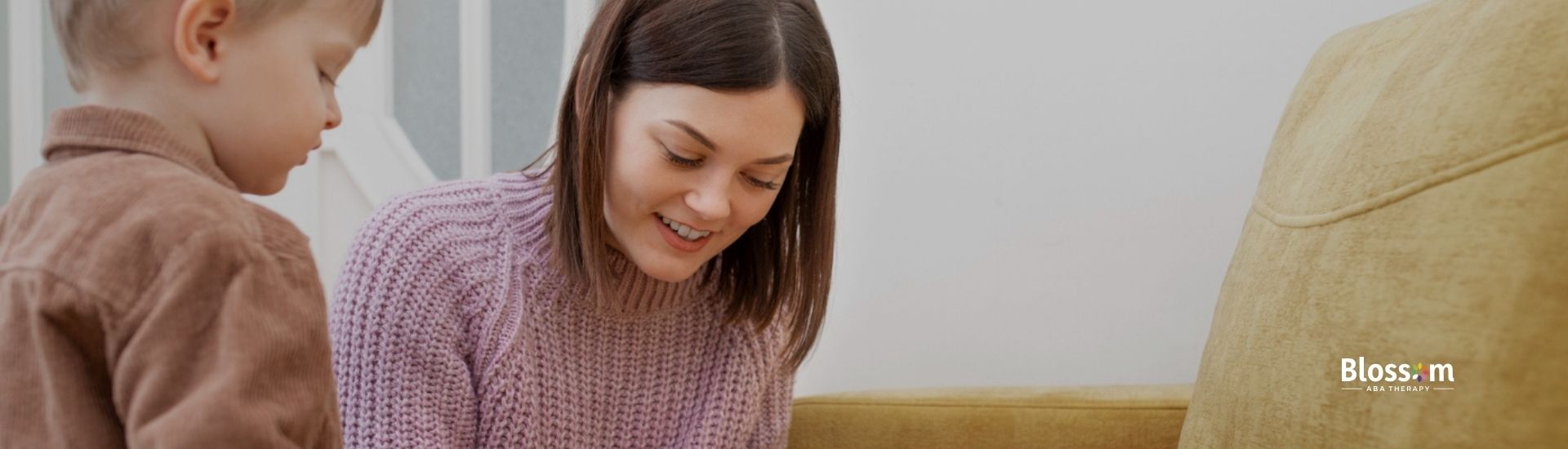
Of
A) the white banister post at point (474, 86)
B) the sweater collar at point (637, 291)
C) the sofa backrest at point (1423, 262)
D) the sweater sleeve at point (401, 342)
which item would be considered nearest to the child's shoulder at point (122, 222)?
the sweater sleeve at point (401, 342)

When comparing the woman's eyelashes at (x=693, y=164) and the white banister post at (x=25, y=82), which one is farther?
the white banister post at (x=25, y=82)

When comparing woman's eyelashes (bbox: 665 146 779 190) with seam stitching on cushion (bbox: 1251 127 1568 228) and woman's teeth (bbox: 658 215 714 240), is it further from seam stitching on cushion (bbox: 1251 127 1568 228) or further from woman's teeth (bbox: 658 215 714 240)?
seam stitching on cushion (bbox: 1251 127 1568 228)

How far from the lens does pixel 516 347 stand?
1.18 meters

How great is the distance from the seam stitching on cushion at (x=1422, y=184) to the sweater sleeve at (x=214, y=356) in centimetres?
68

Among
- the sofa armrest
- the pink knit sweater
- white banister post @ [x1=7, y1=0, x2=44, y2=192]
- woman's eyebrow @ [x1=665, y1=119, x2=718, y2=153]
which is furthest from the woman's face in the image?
white banister post @ [x1=7, y1=0, x2=44, y2=192]

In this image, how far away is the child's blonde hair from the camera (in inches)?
27.3

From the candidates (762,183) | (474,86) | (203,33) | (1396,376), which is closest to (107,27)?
(203,33)

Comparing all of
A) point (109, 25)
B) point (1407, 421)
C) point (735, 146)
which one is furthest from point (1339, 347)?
point (109, 25)

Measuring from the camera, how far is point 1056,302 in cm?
171

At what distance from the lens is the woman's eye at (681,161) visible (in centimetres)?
110

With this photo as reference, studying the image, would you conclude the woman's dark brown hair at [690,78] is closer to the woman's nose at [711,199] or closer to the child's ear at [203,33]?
the woman's nose at [711,199]

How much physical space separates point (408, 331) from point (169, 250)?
1.54 feet

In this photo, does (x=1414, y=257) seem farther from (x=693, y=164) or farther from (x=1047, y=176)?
(x=1047, y=176)

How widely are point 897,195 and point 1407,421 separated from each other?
1.00 meters
